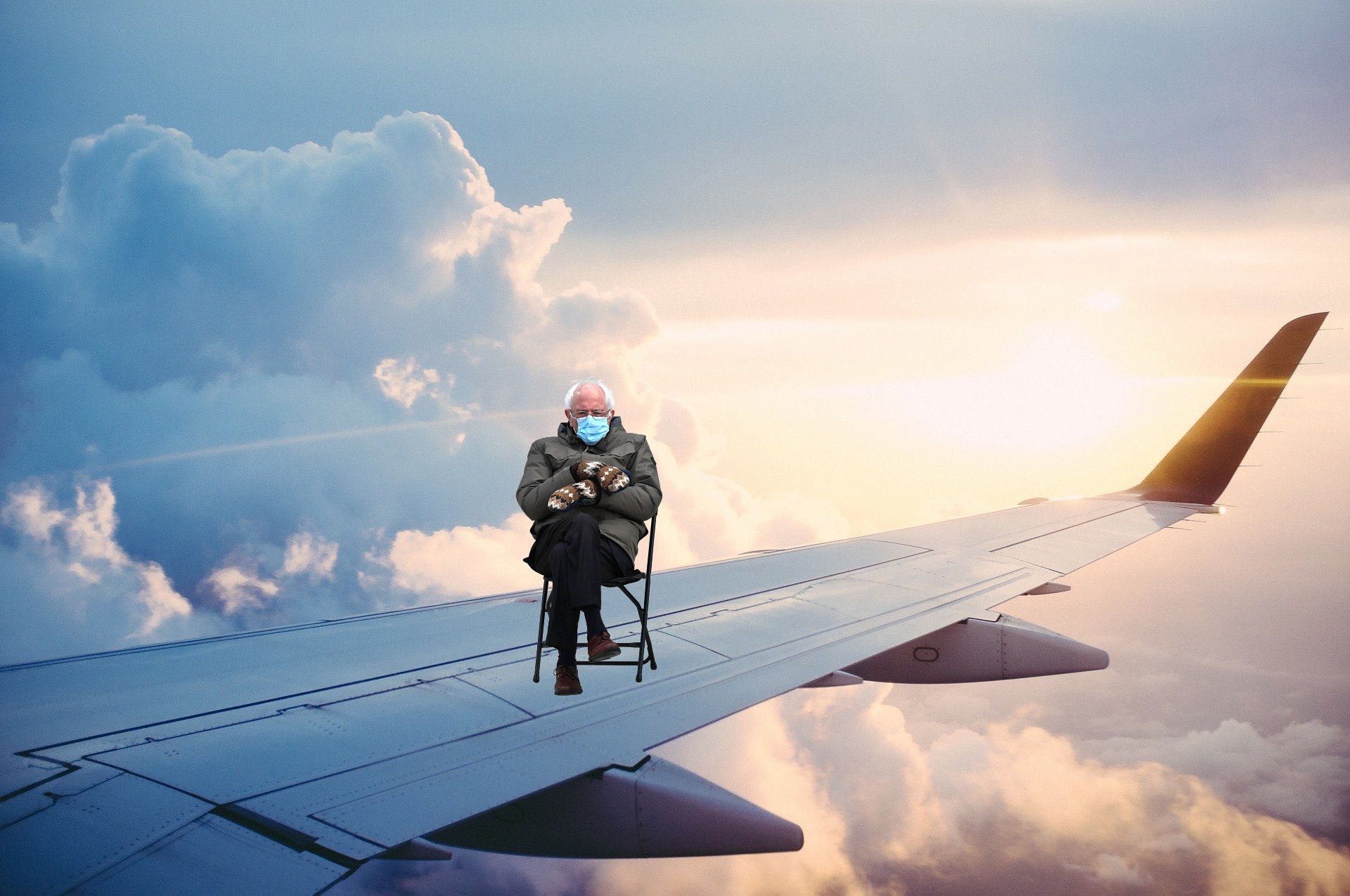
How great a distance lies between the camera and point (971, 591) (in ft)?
29.1

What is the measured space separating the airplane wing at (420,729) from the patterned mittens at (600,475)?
1.35 m

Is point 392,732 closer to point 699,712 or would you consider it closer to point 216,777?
point 216,777

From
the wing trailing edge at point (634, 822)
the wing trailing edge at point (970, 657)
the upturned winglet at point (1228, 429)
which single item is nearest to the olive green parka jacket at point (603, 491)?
the wing trailing edge at point (634, 822)

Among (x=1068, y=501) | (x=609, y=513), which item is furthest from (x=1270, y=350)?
(x=609, y=513)

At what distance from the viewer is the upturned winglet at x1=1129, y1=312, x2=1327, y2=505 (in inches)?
469

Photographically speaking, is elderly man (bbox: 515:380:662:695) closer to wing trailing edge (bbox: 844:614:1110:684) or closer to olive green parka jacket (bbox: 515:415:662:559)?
olive green parka jacket (bbox: 515:415:662:559)

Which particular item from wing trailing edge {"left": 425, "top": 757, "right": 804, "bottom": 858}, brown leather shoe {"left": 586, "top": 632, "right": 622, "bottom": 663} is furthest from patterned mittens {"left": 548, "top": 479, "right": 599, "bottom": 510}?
wing trailing edge {"left": 425, "top": 757, "right": 804, "bottom": 858}

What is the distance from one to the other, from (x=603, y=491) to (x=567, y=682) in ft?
4.21

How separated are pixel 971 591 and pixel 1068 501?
6840 millimetres

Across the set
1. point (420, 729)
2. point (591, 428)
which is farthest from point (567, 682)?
point (591, 428)

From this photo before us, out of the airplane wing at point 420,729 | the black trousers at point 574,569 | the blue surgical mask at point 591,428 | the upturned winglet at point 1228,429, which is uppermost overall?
the upturned winglet at point 1228,429

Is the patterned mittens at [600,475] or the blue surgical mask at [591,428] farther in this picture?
the blue surgical mask at [591,428]

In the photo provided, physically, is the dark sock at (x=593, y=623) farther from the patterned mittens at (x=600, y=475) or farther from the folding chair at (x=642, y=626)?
the patterned mittens at (x=600, y=475)

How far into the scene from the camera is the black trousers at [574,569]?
5.60 metres
